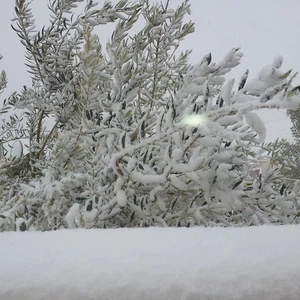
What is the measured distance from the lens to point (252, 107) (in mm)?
536

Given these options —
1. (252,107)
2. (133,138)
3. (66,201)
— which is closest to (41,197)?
(66,201)

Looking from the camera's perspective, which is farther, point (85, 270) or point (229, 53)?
point (229, 53)

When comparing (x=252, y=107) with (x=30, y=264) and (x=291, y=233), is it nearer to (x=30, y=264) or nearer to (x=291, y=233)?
(x=291, y=233)

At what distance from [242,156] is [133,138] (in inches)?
9.5

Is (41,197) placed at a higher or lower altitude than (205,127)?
lower

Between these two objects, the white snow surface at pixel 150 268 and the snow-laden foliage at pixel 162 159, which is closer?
the white snow surface at pixel 150 268

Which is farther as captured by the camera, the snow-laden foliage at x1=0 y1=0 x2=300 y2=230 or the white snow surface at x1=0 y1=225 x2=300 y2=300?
the snow-laden foliage at x1=0 y1=0 x2=300 y2=230

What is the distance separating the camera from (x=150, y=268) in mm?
257

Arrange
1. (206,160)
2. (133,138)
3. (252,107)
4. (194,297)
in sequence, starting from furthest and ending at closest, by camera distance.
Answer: (133,138) → (206,160) → (252,107) → (194,297)

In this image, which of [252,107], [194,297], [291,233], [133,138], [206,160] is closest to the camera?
[194,297]

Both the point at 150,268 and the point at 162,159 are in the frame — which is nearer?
the point at 150,268

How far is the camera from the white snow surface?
0.74ft

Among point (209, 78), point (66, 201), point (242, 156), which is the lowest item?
point (66, 201)

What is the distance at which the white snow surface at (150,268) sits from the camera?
227 millimetres
